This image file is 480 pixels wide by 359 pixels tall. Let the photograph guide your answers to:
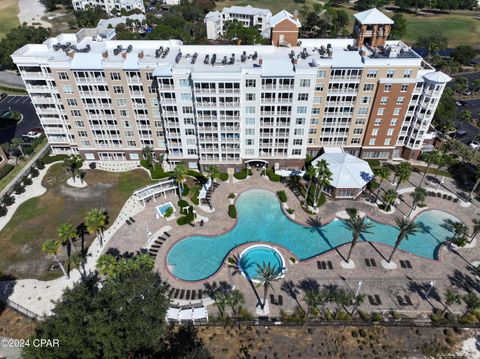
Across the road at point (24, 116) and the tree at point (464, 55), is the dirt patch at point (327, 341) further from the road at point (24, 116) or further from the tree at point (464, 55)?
the tree at point (464, 55)

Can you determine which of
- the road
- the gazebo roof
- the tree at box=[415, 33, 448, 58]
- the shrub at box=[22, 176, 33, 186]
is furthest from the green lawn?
the tree at box=[415, 33, 448, 58]

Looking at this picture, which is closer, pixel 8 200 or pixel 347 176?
pixel 347 176

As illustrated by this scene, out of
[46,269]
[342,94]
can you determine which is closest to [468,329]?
[342,94]

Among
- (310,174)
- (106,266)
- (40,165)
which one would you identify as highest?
(310,174)

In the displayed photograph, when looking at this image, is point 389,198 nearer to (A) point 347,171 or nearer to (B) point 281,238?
(A) point 347,171

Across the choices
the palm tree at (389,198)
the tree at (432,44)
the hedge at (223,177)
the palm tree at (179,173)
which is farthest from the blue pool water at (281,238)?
the tree at (432,44)

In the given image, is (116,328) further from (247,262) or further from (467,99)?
(467,99)

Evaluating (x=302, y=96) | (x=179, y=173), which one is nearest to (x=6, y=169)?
(x=179, y=173)
